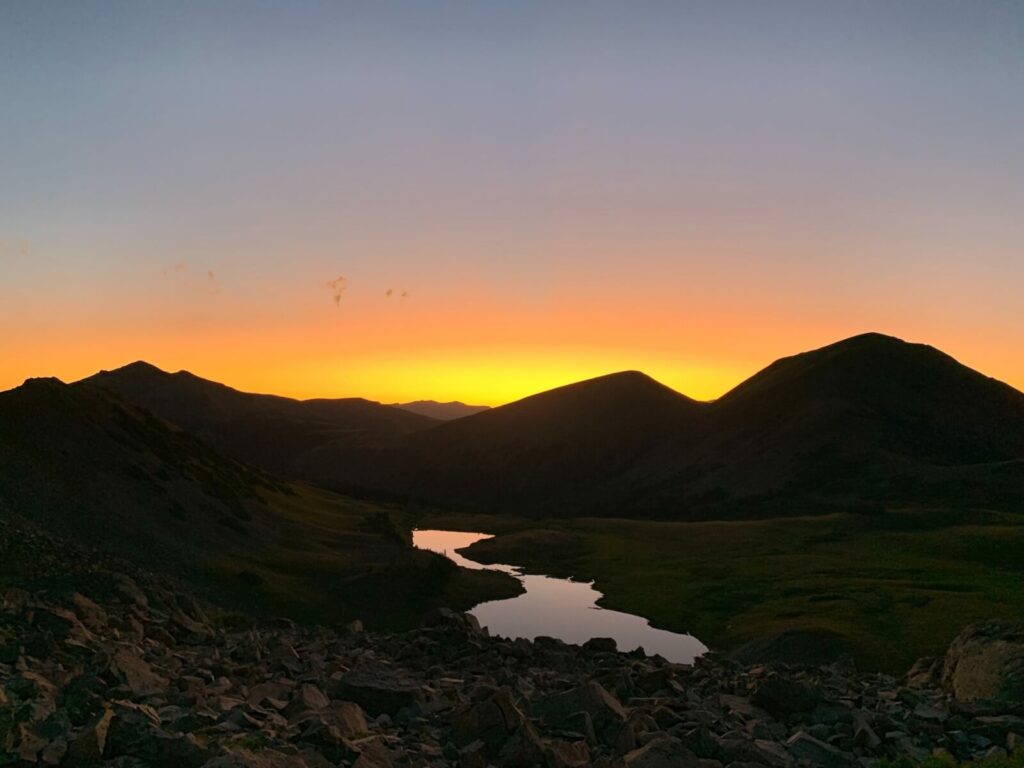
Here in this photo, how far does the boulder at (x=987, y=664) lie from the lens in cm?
2525

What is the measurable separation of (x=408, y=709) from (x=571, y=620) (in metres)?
58.5

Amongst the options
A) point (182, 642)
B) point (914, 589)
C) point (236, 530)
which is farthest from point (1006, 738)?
point (236, 530)

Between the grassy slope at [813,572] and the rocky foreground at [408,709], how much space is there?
35000mm

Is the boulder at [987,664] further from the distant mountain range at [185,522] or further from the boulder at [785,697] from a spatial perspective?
the distant mountain range at [185,522]

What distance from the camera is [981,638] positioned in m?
28.9

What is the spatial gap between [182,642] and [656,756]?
19096 mm

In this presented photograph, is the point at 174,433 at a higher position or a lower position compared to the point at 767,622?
higher

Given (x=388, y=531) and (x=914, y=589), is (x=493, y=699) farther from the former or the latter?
(x=388, y=531)

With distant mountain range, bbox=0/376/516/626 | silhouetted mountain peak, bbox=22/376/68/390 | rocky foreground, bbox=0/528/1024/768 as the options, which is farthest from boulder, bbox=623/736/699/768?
silhouetted mountain peak, bbox=22/376/68/390

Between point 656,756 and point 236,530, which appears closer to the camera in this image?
point 656,756

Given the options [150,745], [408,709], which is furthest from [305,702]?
[150,745]

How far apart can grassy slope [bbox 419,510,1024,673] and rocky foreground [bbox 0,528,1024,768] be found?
3500 cm

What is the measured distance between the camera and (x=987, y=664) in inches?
1059

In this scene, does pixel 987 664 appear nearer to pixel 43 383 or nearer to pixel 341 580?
pixel 341 580
